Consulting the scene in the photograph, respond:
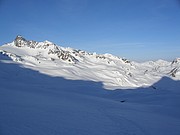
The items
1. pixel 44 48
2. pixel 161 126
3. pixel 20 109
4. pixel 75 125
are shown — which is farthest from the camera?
pixel 44 48

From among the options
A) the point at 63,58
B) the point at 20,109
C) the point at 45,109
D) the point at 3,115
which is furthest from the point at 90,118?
the point at 63,58

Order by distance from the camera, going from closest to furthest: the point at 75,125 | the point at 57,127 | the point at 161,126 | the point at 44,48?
the point at 57,127 < the point at 75,125 < the point at 161,126 < the point at 44,48

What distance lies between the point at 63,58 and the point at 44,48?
20.7 m

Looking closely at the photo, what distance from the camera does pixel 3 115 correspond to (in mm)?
15266

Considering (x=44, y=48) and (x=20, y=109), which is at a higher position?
(x=44, y=48)

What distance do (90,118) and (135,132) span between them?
4278mm

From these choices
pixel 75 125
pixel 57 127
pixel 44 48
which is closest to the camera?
pixel 57 127

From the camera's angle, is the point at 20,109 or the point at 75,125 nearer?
the point at 75,125

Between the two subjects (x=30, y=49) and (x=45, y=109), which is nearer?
(x=45, y=109)

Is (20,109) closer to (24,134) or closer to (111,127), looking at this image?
(24,134)

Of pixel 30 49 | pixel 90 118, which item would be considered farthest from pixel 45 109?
pixel 30 49

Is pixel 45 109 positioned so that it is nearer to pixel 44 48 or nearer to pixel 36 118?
pixel 36 118

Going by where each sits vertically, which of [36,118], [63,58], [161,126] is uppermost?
[63,58]

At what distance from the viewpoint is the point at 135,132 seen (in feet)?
53.7
